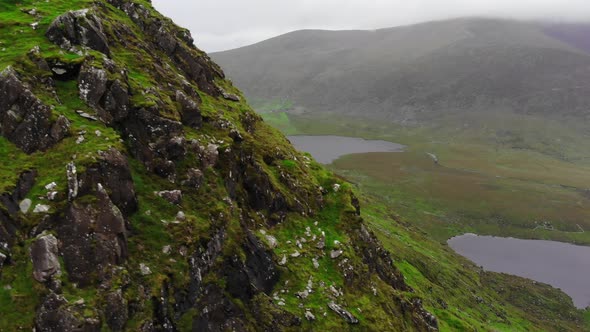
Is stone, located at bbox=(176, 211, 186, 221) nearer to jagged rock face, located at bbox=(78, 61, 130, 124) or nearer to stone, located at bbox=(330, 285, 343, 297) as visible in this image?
jagged rock face, located at bbox=(78, 61, 130, 124)

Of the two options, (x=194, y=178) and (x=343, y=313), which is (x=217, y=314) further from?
(x=343, y=313)

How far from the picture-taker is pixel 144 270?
2281cm

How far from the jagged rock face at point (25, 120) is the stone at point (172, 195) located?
665 centimetres

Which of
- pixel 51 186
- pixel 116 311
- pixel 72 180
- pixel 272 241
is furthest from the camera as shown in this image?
pixel 272 241

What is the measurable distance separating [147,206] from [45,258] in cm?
682

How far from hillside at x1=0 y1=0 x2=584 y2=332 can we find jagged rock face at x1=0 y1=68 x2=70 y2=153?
0.07m

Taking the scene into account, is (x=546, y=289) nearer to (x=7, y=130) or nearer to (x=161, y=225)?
(x=161, y=225)

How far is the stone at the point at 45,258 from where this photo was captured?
63.3 feet

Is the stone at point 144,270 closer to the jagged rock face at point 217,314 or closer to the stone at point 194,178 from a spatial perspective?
the jagged rock face at point 217,314

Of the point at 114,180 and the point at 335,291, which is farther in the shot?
the point at 335,291

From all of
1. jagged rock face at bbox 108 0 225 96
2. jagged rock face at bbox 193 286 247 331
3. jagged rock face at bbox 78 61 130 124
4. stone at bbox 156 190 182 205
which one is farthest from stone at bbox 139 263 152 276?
jagged rock face at bbox 108 0 225 96

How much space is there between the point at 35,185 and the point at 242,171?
15662mm

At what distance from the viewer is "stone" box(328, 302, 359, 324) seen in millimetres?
30969

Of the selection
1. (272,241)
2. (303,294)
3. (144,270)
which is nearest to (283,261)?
(272,241)
